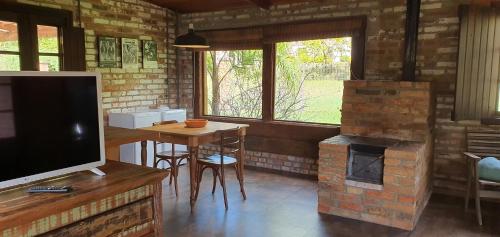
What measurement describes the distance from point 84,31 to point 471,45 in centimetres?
452

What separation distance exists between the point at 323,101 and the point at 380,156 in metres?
1.68

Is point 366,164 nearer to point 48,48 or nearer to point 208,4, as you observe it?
point 208,4

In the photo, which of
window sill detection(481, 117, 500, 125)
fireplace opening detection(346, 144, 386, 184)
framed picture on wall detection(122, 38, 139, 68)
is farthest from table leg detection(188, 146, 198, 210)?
window sill detection(481, 117, 500, 125)

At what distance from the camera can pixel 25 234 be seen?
1.50m

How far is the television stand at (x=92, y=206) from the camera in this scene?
59.2 inches

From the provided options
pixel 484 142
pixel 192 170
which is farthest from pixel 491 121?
pixel 192 170

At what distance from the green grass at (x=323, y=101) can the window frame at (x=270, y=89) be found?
9cm

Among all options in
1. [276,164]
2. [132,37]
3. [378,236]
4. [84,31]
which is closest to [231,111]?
[276,164]

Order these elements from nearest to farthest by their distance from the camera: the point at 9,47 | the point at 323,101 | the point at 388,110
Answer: the point at 388,110 < the point at 9,47 < the point at 323,101

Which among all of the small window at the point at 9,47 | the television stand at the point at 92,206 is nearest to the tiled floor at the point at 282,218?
the television stand at the point at 92,206

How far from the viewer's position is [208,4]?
561 cm

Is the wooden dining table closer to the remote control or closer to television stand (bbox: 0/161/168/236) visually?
television stand (bbox: 0/161/168/236)

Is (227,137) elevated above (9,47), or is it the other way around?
(9,47)

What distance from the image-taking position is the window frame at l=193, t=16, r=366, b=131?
4.64 metres
